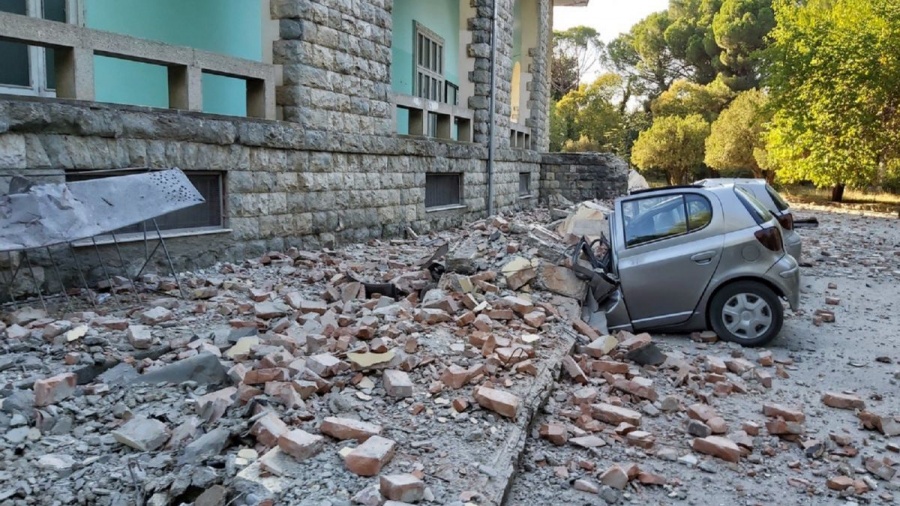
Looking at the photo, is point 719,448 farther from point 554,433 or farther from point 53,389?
point 53,389

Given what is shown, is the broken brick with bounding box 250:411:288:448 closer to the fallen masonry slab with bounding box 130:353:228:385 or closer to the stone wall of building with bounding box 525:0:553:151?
the fallen masonry slab with bounding box 130:353:228:385

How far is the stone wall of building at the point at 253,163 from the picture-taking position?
6.12m

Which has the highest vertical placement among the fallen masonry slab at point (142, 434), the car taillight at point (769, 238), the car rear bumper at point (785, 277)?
the car taillight at point (769, 238)

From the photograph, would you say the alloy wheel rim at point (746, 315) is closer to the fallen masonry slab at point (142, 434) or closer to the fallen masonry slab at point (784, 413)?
the fallen masonry slab at point (784, 413)

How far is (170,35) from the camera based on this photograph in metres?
8.97

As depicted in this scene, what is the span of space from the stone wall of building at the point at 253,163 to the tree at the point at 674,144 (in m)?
25.2

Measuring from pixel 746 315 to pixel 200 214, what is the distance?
5.99 m

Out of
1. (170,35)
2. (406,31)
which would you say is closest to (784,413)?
(170,35)

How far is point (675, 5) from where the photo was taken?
4716 cm

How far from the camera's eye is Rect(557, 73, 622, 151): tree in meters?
41.6

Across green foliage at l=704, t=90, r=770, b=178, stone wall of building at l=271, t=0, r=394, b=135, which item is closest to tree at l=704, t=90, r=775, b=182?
green foliage at l=704, t=90, r=770, b=178

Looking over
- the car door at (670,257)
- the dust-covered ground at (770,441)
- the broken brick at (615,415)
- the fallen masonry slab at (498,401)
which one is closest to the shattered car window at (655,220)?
the car door at (670,257)

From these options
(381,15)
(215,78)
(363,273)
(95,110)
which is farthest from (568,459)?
(381,15)

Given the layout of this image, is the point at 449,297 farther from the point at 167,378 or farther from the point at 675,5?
the point at 675,5
